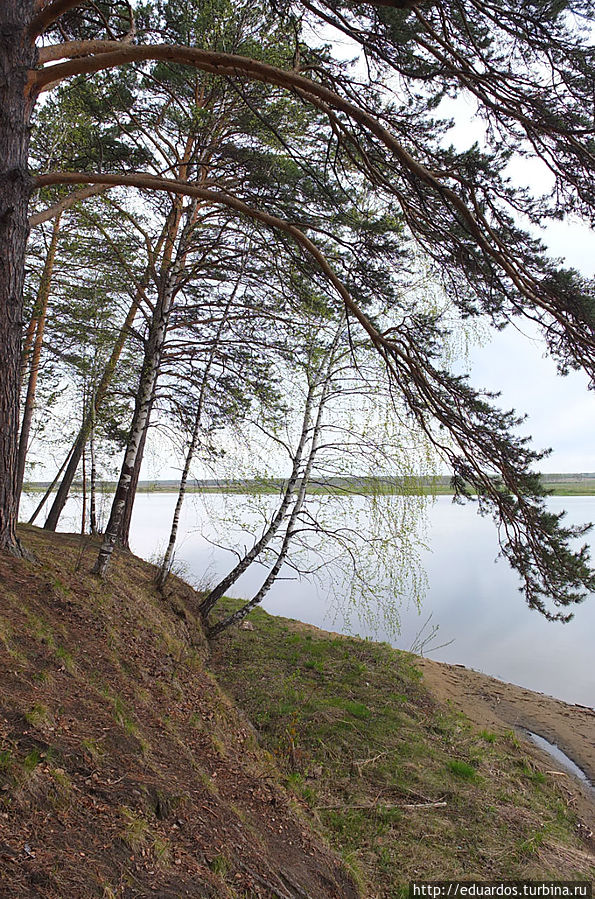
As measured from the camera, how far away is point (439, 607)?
1580 cm

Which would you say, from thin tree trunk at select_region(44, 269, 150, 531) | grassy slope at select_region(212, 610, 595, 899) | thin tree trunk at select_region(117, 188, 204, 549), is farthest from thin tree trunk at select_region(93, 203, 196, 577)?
grassy slope at select_region(212, 610, 595, 899)

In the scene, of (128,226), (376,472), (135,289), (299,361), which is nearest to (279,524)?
(376,472)

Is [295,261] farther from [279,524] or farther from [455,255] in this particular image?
[279,524]

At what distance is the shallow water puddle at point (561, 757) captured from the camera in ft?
24.8

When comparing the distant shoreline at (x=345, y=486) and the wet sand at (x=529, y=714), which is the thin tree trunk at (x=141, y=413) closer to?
the distant shoreline at (x=345, y=486)

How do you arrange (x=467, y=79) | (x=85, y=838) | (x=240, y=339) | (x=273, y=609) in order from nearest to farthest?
(x=85, y=838), (x=467, y=79), (x=240, y=339), (x=273, y=609)

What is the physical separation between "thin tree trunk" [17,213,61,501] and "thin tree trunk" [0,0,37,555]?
9.16 ft

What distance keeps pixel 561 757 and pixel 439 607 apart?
762 centimetres

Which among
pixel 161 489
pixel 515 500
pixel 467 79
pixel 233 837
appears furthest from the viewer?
pixel 161 489

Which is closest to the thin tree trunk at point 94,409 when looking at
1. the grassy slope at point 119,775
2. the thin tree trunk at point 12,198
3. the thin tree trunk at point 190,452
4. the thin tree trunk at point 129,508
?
the thin tree trunk at point 129,508

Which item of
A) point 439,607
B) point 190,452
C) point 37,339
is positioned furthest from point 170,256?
point 439,607

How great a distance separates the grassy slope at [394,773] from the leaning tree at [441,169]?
2140 millimetres

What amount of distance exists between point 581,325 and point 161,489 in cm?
776

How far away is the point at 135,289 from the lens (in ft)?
25.5
